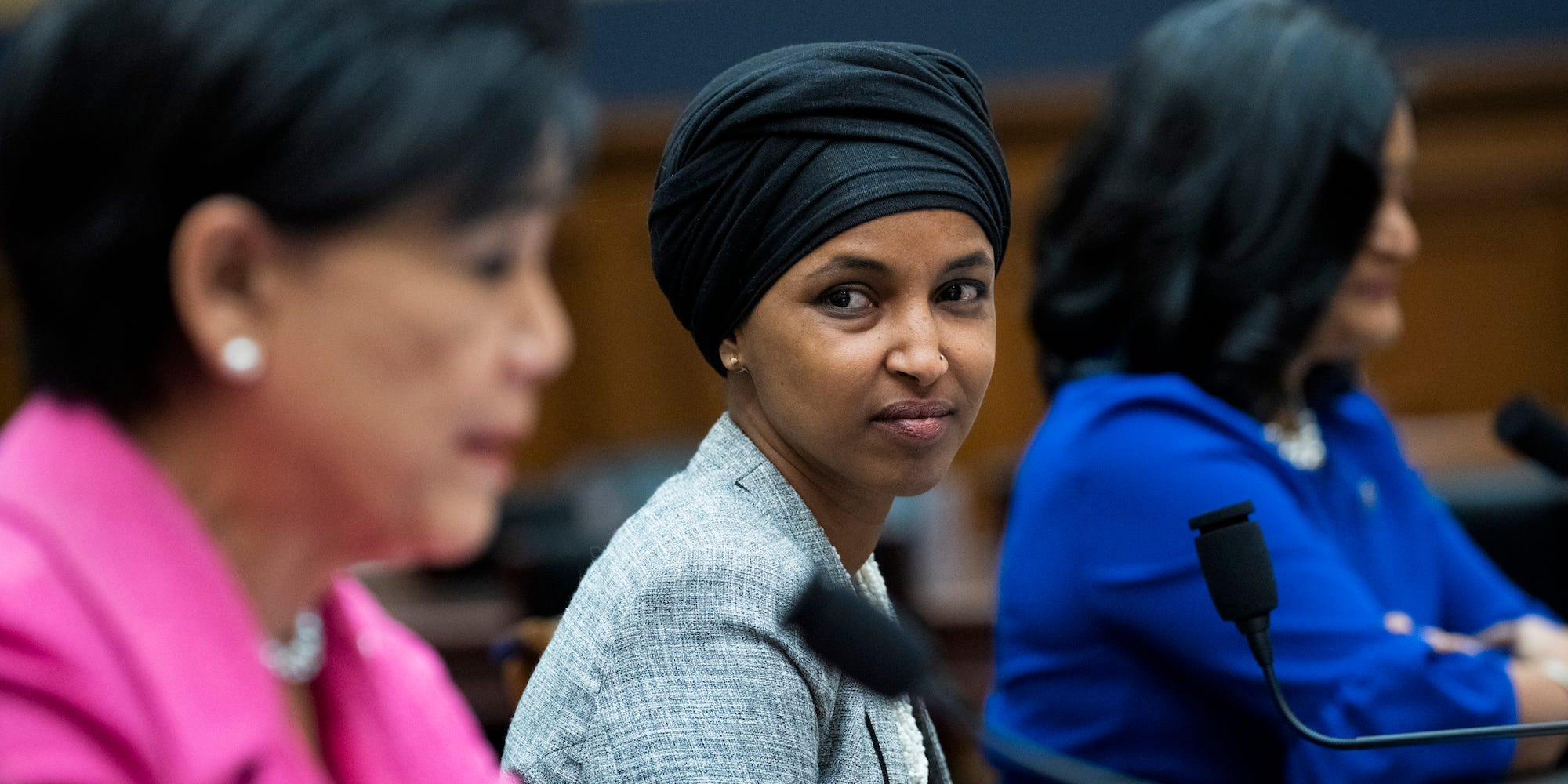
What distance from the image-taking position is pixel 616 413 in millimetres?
4965

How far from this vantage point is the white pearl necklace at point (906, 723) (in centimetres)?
123

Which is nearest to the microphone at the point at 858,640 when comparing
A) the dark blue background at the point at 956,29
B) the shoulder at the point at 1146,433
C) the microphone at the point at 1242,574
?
the microphone at the point at 1242,574

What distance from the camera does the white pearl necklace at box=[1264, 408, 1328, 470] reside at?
1841mm

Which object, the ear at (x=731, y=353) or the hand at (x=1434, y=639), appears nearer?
the ear at (x=731, y=353)

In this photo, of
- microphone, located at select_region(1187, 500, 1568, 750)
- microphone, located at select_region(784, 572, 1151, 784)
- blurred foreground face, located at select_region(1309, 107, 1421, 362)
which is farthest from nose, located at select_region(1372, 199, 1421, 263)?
microphone, located at select_region(784, 572, 1151, 784)

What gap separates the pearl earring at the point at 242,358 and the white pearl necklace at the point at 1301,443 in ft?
4.36

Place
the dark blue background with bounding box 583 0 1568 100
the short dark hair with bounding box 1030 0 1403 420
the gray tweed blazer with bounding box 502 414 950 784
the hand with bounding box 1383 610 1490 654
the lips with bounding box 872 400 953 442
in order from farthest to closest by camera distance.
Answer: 1. the dark blue background with bounding box 583 0 1568 100
2. the short dark hair with bounding box 1030 0 1403 420
3. the hand with bounding box 1383 610 1490 654
4. the lips with bounding box 872 400 953 442
5. the gray tweed blazer with bounding box 502 414 950 784

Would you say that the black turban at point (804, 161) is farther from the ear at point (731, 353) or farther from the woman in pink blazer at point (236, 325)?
the woman in pink blazer at point (236, 325)

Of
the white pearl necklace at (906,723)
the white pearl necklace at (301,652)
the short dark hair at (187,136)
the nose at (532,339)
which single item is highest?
the short dark hair at (187,136)

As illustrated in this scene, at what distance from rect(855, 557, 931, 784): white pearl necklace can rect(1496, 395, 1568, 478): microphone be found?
2.48 feet

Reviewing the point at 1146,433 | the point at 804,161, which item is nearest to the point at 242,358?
the point at 804,161

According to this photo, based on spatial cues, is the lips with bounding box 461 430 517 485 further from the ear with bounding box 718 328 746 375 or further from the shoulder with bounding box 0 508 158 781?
the ear with bounding box 718 328 746 375

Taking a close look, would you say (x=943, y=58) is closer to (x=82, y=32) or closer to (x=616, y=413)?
(x=82, y=32)

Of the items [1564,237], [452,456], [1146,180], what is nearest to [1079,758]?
[1146,180]
